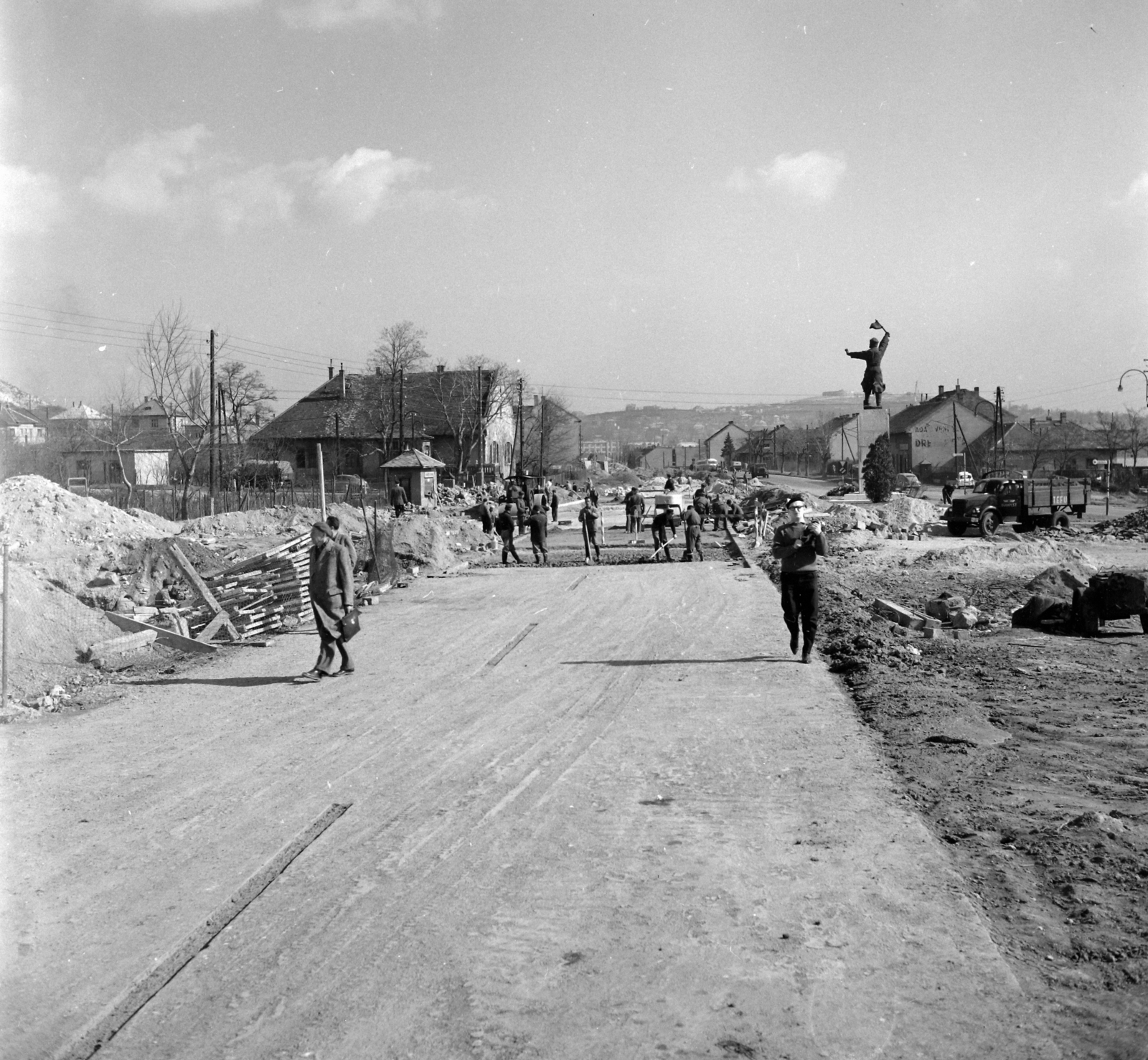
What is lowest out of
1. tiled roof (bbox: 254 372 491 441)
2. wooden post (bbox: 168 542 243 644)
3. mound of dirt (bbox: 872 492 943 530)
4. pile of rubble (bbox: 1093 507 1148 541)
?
pile of rubble (bbox: 1093 507 1148 541)

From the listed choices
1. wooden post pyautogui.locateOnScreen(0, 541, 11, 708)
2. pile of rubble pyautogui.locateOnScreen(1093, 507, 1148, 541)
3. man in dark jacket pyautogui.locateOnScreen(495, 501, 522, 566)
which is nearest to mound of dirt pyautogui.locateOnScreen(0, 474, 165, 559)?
wooden post pyautogui.locateOnScreen(0, 541, 11, 708)

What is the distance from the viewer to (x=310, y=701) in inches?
382

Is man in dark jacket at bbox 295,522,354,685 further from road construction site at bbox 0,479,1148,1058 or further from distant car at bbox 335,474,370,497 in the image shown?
distant car at bbox 335,474,370,497

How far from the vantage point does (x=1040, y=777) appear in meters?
7.20

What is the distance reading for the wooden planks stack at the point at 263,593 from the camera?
1376 cm

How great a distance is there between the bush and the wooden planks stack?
34.9 m

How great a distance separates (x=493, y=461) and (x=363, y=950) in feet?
252

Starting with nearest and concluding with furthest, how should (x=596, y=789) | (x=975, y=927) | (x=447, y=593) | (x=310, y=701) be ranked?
1. (x=975, y=927)
2. (x=596, y=789)
3. (x=310, y=701)
4. (x=447, y=593)

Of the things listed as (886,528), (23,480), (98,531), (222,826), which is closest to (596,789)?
(222,826)

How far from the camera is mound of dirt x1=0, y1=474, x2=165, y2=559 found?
16719 mm

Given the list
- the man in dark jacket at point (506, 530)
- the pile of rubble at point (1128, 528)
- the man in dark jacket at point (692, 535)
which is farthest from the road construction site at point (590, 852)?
the pile of rubble at point (1128, 528)

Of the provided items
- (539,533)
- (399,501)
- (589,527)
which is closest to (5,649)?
(539,533)

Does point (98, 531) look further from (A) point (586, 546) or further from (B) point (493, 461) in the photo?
(B) point (493, 461)

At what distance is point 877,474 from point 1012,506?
13.7 meters
